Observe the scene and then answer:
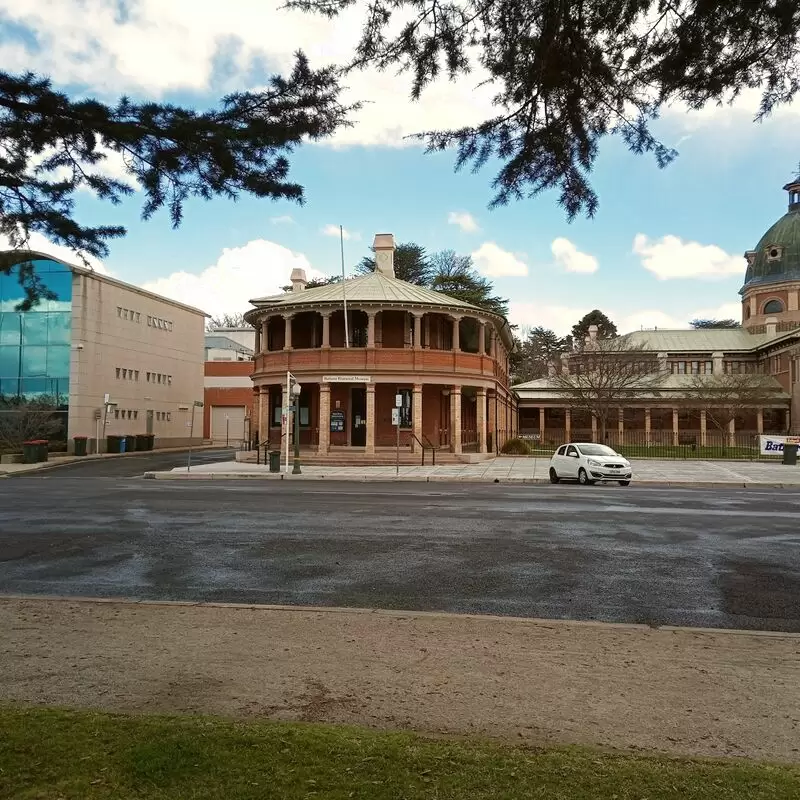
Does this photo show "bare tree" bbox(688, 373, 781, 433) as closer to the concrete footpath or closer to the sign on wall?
the concrete footpath

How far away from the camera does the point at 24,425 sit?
39.7m

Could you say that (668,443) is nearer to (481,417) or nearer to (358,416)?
(481,417)

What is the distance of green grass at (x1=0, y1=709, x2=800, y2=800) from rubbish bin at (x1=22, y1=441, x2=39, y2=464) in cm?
3679

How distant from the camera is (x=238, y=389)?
63562mm

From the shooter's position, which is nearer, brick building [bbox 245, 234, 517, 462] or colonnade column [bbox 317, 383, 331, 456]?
colonnade column [bbox 317, 383, 331, 456]

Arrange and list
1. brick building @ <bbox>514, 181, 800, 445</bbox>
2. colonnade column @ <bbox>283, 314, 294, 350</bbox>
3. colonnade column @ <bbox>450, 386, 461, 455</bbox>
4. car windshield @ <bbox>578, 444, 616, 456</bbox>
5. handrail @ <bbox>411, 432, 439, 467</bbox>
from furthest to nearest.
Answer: brick building @ <bbox>514, 181, 800, 445</bbox>
colonnade column @ <bbox>283, 314, 294, 350</bbox>
colonnade column @ <bbox>450, 386, 461, 455</bbox>
handrail @ <bbox>411, 432, 439, 467</bbox>
car windshield @ <bbox>578, 444, 616, 456</bbox>

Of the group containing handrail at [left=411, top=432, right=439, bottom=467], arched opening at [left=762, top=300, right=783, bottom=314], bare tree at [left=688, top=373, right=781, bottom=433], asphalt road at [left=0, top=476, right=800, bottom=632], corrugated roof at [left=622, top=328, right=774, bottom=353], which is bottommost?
asphalt road at [left=0, top=476, right=800, bottom=632]

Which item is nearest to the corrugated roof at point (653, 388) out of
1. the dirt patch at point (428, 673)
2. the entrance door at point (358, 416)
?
the entrance door at point (358, 416)

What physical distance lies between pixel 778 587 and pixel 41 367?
4427 centimetres

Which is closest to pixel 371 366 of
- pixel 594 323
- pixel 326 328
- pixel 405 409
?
pixel 326 328

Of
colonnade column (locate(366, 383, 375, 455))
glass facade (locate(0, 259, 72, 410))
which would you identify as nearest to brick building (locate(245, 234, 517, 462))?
colonnade column (locate(366, 383, 375, 455))

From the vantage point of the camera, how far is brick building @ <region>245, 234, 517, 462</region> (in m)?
36.2

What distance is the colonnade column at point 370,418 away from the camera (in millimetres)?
35312

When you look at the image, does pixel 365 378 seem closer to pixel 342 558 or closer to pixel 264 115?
pixel 342 558
